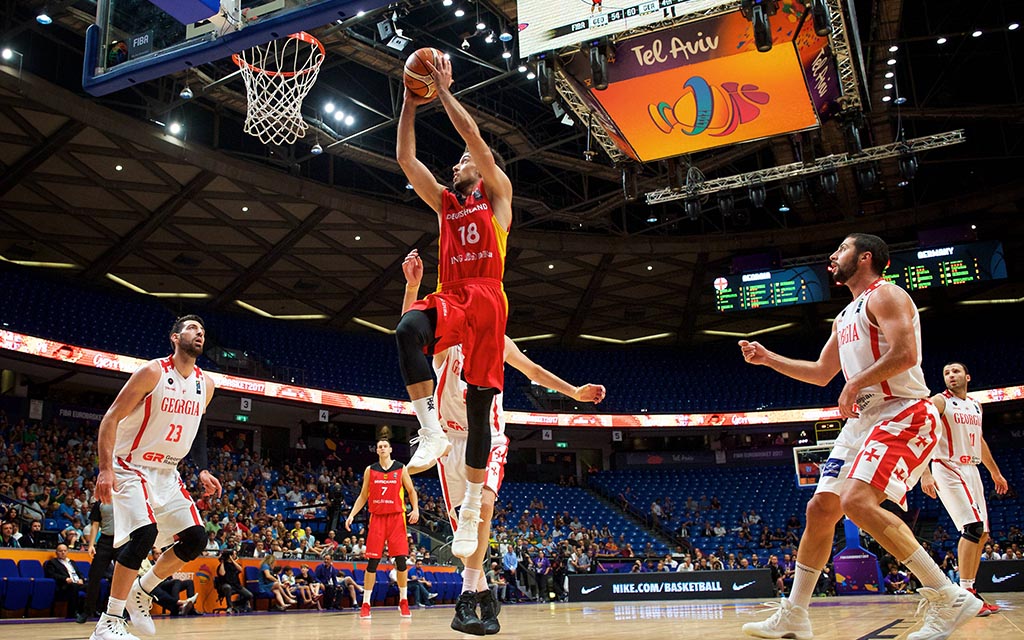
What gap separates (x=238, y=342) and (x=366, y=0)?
72.8 ft

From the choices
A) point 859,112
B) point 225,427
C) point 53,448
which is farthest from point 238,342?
point 859,112

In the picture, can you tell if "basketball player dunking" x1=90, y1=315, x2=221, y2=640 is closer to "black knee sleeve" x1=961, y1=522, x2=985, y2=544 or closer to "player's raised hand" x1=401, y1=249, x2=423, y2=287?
"player's raised hand" x1=401, y1=249, x2=423, y2=287

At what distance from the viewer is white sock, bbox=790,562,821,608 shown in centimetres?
433

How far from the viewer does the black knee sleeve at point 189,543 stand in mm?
5441

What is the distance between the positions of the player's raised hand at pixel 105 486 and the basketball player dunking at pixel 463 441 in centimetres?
197

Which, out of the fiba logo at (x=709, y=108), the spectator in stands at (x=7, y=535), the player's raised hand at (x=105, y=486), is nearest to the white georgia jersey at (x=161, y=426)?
the player's raised hand at (x=105, y=486)

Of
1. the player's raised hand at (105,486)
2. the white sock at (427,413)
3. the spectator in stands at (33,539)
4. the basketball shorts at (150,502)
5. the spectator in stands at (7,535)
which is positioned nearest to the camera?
the white sock at (427,413)

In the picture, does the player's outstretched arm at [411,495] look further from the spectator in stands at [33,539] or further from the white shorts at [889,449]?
the white shorts at [889,449]

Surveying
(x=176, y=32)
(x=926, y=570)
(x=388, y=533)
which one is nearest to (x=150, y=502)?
(x=926, y=570)

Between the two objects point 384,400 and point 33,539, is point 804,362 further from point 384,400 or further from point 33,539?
point 384,400

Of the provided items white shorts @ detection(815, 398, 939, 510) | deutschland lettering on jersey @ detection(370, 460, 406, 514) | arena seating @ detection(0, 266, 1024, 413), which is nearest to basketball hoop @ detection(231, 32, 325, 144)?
deutschland lettering on jersey @ detection(370, 460, 406, 514)

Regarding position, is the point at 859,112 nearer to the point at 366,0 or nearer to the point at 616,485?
the point at 366,0

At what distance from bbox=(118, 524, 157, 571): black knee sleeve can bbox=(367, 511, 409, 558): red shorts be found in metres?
6.26

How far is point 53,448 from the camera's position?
20078 mm
